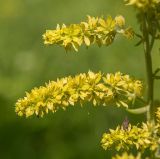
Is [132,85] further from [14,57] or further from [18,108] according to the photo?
[14,57]

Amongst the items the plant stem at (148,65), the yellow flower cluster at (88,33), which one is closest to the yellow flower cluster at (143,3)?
the plant stem at (148,65)

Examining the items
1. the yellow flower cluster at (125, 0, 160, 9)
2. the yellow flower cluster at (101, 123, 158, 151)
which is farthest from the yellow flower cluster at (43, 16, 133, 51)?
the yellow flower cluster at (101, 123, 158, 151)

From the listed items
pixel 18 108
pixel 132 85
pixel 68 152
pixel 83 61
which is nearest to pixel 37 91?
pixel 18 108

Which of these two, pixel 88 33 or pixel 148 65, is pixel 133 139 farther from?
pixel 88 33

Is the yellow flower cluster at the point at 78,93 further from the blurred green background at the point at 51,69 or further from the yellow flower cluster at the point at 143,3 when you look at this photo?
the blurred green background at the point at 51,69

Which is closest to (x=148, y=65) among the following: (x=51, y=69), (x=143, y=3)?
(x=143, y=3)
